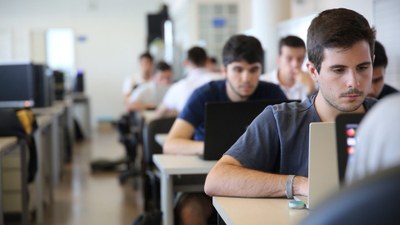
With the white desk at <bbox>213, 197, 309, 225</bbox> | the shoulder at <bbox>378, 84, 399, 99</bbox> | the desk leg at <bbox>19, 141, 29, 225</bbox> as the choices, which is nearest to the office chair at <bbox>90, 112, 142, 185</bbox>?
the desk leg at <bbox>19, 141, 29, 225</bbox>

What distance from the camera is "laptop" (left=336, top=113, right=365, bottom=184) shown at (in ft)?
4.00

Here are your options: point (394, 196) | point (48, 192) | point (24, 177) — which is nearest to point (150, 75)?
point (48, 192)

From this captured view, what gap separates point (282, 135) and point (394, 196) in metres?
1.39

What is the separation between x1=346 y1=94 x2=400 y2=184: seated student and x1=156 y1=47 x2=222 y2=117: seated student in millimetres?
4985

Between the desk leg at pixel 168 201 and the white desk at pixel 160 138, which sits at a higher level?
the white desk at pixel 160 138

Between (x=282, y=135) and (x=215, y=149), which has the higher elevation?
(x=282, y=135)

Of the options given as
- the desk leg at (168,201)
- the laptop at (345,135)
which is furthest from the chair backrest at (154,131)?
the laptop at (345,135)

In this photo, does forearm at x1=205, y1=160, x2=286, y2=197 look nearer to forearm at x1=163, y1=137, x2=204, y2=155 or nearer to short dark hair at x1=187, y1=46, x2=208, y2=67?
forearm at x1=163, y1=137, x2=204, y2=155

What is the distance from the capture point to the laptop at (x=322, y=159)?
5.39ft

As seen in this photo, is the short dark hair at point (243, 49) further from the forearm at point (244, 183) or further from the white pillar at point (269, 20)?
the white pillar at point (269, 20)

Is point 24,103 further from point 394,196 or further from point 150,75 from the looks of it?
point 394,196

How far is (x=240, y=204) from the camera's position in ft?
6.55

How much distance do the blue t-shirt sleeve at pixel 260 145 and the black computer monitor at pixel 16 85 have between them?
412cm

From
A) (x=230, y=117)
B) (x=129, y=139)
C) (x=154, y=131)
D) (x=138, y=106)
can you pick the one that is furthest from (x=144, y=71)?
(x=230, y=117)
